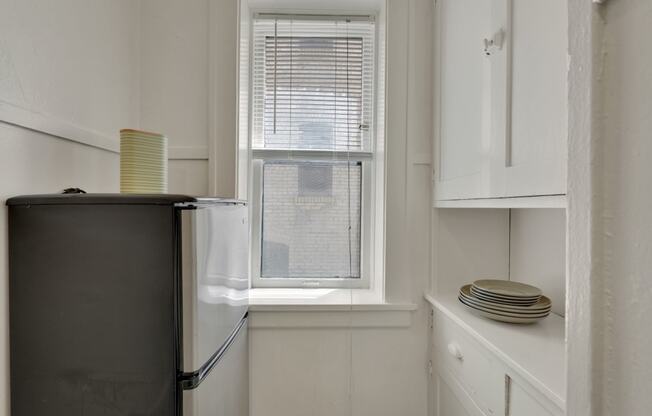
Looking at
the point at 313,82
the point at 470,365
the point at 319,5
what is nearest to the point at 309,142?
the point at 313,82

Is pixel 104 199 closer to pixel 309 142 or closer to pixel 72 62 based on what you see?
pixel 72 62

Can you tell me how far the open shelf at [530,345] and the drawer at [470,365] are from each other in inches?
2.0

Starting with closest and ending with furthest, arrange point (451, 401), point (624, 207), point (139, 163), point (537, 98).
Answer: point (624, 207) → point (537, 98) → point (139, 163) → point (451, 401)

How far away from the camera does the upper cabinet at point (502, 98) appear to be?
2.34ft

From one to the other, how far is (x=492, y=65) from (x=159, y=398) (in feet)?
4.21

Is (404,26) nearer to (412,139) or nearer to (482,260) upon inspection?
(412,139)

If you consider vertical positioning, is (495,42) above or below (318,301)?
above

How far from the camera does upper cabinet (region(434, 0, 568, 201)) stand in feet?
2.34

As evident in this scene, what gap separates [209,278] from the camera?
89 cm

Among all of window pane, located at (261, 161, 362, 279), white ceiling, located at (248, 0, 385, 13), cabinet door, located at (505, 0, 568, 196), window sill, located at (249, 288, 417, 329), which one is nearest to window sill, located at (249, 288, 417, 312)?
window sill, located at (249, 288, 417, 329)

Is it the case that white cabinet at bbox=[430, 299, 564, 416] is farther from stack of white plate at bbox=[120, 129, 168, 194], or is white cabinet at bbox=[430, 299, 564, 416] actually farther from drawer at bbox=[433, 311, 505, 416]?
stack of white plate at bbox=[120, 129, 168, 194]

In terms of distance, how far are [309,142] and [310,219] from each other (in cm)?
39

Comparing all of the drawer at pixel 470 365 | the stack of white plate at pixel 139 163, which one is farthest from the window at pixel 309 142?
the stack of white plate at pixel 139 163

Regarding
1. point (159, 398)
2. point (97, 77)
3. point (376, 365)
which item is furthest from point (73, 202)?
point (376, 365)
